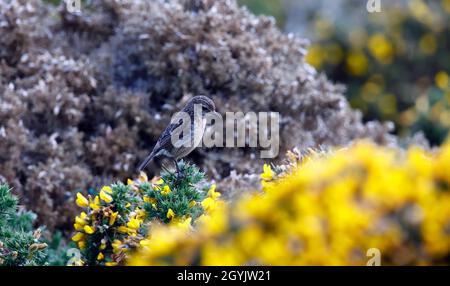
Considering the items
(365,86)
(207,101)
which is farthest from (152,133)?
(365,86)

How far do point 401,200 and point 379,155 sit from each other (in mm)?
223

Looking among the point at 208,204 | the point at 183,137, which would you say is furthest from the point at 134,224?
Answer: the point at 183,137

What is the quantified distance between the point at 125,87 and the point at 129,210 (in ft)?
9.24

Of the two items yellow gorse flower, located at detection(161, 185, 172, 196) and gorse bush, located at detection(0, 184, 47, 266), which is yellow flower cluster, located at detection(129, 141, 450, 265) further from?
gorse bush, located at detection(0, 184, 47, 266)

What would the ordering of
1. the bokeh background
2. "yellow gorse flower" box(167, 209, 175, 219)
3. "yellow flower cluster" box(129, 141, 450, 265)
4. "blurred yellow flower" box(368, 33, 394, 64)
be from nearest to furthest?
"yellow flower cluster" box(129, 141, 450, 265), "yellow gorse flower" box(167, 209, 175, 219), the bokeh background, "blurred yellow flower" box(368, 33, 394, 64)

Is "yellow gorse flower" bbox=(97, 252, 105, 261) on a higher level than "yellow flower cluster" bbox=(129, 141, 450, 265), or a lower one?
higher

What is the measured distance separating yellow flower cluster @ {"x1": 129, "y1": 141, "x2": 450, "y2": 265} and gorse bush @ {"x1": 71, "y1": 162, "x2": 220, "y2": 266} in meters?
1.64

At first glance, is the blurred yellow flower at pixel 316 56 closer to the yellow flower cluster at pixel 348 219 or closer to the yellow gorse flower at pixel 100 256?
the yellow gorse flower at pixel 100 256

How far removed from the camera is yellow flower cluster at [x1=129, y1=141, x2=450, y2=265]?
2.38 meters

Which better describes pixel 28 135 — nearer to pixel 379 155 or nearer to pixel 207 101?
pixel 207 101

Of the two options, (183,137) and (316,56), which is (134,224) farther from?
(316,56)

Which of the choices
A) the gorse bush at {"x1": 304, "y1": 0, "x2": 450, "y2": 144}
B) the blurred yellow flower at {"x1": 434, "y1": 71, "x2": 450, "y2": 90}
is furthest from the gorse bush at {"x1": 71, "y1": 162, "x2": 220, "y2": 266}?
the gorse bush at {"x1": 304, "y1": 0, "x2": 450, "y2": 144}

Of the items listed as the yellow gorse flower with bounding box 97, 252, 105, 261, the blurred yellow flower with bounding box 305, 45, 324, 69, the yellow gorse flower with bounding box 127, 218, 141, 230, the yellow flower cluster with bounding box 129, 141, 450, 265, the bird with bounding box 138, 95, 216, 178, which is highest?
the blurred yellow flower with bounding box 305, 45, 324, 69

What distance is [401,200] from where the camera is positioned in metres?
2.40
